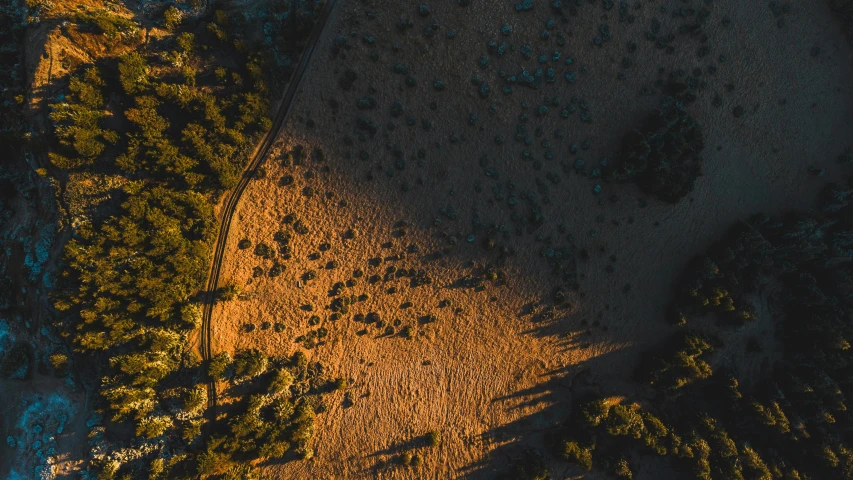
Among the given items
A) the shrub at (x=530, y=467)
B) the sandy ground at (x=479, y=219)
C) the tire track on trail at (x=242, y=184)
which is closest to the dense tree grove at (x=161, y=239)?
the tire track on trail at (x=242, y=184)

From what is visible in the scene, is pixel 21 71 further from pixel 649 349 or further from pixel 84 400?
pixel 649 349

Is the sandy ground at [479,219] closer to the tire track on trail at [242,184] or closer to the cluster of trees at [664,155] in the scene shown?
the tire track on trail at [242,184]

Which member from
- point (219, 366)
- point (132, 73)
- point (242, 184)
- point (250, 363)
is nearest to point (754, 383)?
point (250, 363)

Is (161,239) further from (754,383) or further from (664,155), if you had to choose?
(754,383)

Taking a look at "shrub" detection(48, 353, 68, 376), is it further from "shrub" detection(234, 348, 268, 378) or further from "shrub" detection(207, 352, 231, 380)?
"shrub" detection(234, 348, 268, 378)

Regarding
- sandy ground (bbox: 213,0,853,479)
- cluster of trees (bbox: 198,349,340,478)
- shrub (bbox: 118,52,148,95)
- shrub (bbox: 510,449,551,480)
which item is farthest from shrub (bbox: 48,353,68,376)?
shrub (bbox: 510,449,551,480)

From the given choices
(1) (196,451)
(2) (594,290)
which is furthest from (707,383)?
(1) (196,451)
